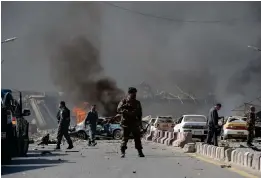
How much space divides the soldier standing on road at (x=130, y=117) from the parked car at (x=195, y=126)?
13029 millimetres

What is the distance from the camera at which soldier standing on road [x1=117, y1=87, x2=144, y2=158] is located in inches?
535

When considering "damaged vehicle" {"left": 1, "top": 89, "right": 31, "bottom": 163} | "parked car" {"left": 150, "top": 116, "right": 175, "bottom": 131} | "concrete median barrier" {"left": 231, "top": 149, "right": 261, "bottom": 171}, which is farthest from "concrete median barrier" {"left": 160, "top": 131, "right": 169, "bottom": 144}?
"concrete median barrier" {"left": 231, "top": 149, "right": 261, "bottom": 171}

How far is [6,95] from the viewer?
12.5m

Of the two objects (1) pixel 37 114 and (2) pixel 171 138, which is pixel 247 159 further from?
(1) pixel 37 114

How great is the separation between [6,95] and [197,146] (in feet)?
21.2

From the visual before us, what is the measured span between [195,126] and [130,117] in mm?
13446

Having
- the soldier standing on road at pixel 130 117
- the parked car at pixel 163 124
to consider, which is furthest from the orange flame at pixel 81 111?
the soldier standing on road at pixel 130 117

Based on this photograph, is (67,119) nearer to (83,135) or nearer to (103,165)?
(103,165)

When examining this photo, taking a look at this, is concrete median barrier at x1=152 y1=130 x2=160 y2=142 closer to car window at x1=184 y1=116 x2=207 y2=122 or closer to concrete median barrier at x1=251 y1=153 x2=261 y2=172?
car window at x1=184 y1=116 x2=207 y2=122

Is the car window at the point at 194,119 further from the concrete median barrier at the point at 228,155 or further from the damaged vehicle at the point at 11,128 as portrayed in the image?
the concrete median barrier at the point at 228,155

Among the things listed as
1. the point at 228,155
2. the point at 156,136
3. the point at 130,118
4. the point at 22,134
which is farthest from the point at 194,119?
the point at 228,155

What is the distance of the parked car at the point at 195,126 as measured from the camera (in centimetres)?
2639

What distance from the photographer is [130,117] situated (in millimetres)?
13633

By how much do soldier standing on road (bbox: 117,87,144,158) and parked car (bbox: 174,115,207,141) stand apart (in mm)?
13029
